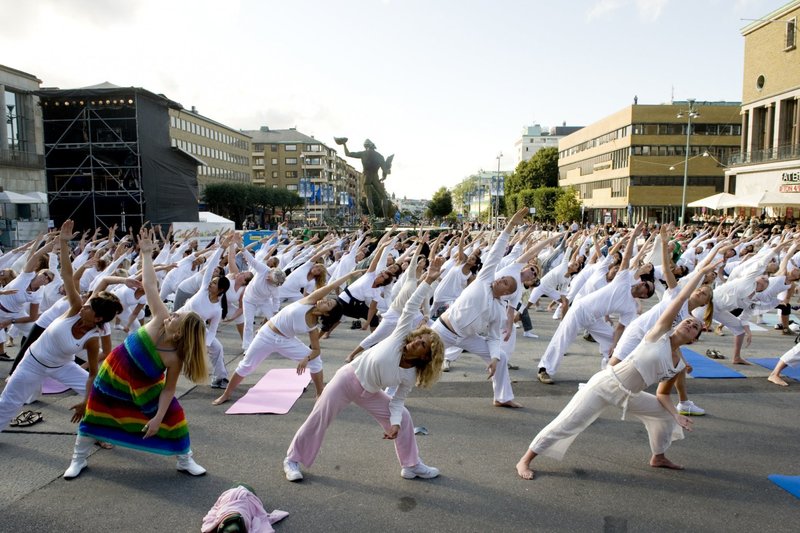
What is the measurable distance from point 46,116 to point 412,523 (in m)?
29.7

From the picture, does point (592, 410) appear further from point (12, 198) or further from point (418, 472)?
point (12, 198)

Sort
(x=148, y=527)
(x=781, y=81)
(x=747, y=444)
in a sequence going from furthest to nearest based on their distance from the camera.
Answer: (x=781, y=81)
(x=747, y=444)
(x=148, y=527)

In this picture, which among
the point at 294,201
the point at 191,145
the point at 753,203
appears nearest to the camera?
the point at 753,203

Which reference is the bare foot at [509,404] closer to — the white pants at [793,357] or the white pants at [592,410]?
the white pants at [592,410]

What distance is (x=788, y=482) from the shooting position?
4.62 meters

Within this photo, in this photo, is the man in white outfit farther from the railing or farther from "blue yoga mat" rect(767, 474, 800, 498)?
the railing

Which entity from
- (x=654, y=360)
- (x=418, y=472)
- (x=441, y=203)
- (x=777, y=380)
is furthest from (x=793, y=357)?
(x=441, y=203)

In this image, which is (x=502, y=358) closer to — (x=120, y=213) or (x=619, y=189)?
(x=120, y=213)

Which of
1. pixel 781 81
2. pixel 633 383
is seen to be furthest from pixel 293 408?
pixel 781 81

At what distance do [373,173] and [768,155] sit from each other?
29.4m

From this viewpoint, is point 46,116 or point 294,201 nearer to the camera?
point 46,116

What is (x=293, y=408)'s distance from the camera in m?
6.50

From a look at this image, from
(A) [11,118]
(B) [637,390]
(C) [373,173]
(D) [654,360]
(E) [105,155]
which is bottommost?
(B) [637,390]

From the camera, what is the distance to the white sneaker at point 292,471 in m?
4.62
